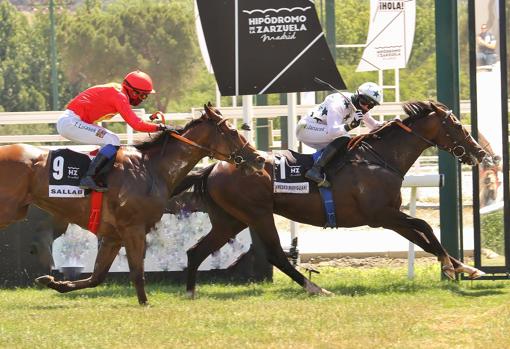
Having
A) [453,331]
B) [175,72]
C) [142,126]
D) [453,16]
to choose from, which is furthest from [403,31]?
[175,72]

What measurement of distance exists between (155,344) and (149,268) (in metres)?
4.83

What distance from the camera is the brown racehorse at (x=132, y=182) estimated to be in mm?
11469

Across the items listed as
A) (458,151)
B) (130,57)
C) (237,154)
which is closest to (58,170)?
(237,154)

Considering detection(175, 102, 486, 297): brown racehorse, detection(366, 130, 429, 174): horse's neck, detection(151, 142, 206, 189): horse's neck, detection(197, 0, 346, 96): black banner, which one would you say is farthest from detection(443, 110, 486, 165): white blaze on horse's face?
detection(151, 142, 206, 189): horse's neck

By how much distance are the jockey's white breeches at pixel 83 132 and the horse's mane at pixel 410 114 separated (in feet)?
8.82

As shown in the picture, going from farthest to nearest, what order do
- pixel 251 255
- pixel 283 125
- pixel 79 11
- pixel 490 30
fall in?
1. pixel 79 11
2. pixel 283 125
3. pixel 251 255
4. pixel 490 30

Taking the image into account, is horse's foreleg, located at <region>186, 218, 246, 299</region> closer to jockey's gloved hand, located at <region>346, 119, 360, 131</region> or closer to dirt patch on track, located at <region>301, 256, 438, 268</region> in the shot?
jockey's gloved hand, located at <region>346, 119, 360, 131</region>

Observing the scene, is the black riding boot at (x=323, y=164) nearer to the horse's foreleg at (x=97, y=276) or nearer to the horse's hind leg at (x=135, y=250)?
the horse's hind leg at (x=135, y=250)

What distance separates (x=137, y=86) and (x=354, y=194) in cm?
258

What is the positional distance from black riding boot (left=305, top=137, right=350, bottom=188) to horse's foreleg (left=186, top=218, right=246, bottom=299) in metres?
0.98

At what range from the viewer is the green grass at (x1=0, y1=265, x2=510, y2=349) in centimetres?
888

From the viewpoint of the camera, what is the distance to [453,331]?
9258 mm

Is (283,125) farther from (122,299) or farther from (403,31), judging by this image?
(122,299)

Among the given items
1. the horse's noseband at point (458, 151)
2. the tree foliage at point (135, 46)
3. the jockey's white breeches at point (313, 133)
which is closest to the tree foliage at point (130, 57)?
the tree foliage at point (135, 46)
